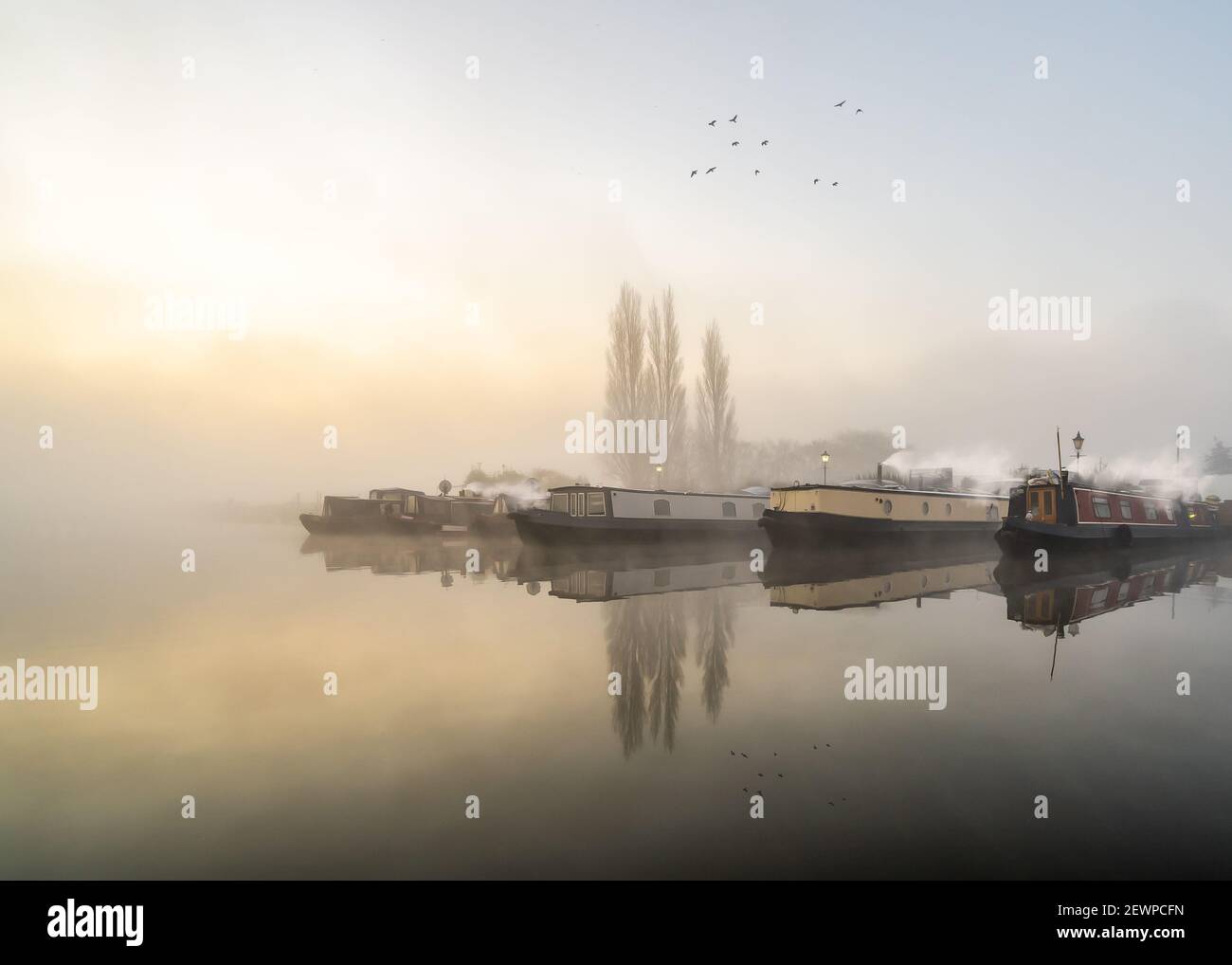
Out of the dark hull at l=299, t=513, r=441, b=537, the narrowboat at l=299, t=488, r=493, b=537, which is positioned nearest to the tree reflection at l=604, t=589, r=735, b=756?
the narrowboat at l=299, t=488, r=493, b=537

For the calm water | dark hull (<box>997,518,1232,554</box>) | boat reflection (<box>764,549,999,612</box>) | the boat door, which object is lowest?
the calm water

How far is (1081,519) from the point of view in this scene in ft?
80.0

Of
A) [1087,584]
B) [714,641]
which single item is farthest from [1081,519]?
Answer: [714,641]

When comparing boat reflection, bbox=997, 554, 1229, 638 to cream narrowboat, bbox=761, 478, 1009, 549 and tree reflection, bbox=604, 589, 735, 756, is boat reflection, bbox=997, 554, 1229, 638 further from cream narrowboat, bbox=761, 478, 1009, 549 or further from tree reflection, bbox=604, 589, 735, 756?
tree reflection, bbox=604, 589, 735, 756

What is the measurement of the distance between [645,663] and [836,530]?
18078mm

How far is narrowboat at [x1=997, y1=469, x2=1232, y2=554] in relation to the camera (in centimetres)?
2256

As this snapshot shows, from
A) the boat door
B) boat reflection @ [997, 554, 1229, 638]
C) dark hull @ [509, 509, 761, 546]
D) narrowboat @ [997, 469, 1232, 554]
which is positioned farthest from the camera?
dark hull @ [509, 509, 761, 546]

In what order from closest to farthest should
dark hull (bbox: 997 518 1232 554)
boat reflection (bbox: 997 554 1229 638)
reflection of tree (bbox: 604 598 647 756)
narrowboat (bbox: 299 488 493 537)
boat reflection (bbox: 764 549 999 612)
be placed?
reflection of tree (bbox: 604 598 647 756) → boat reflection (bbox: 997 554 1229 638) → boat reflection (bbox: 764 549 999 612) → dark hull (bbox: 997 518 1232 554) → narrowboat (bbox: 299 488 493 537)

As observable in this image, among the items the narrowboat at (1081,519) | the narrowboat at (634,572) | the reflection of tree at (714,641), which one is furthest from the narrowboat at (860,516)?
the reflection of tree at (714,641)

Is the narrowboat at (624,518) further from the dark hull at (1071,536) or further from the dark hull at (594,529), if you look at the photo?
the dark hull at (1071,536)

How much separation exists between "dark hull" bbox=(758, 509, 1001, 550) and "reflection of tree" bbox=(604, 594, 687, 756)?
12199 millimetres
